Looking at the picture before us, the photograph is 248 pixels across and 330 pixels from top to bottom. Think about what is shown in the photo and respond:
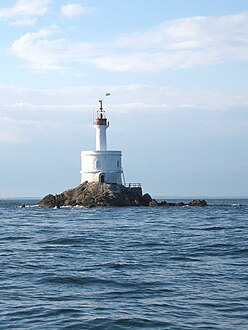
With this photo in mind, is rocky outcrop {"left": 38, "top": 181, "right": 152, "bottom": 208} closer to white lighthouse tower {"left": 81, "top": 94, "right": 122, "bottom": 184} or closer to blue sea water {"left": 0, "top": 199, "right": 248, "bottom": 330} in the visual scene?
white lighthouse tower {"left": 81, "top": 94, "right": 122, "bottom": 184}

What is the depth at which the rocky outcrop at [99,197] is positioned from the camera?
7038 cm

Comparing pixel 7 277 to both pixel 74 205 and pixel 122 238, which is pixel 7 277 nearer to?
pixel 122 238

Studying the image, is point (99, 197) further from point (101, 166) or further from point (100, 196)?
point (101, 166)

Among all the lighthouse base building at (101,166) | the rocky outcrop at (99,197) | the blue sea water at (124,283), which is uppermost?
the lighthouse base building at (101,166)

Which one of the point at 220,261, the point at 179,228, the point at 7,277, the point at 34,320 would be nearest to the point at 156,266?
the point at 220,261

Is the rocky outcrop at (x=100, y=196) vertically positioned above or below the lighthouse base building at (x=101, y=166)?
below

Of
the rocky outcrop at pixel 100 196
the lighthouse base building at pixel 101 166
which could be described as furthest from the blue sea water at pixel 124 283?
the lighthouse base building at pixel 101 166

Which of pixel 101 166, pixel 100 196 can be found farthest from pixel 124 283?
pixel 101 166

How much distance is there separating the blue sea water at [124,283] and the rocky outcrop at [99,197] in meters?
41.5

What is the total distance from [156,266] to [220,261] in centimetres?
268

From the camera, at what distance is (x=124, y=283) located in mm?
16531

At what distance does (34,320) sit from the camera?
1252 centimetres

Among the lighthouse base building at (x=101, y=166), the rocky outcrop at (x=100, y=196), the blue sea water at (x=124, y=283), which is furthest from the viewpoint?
the lighthouse base building at (x=101, y=166)

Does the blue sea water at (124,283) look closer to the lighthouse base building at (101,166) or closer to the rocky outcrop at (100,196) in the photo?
the rocky outcrop at (100,196)
